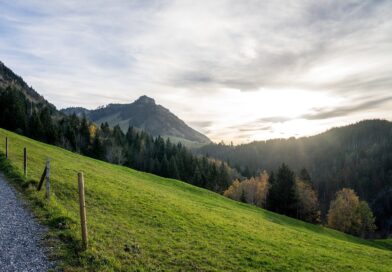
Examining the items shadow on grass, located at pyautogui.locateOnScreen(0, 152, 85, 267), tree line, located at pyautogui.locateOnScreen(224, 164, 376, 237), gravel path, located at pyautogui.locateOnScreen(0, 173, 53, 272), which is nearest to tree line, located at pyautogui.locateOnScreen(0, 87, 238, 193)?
tree line, located at pyautogui.locateOnScreen(224, 164, 376, 237)

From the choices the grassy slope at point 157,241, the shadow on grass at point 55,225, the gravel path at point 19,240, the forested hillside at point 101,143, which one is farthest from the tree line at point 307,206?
the gravel path at point 19,240

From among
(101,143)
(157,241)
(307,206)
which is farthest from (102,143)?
(157,241)

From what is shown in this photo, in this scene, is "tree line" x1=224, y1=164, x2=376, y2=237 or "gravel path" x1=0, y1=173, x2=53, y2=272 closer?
"gravel path" x1=0, y1=173, x2=53, y2=272

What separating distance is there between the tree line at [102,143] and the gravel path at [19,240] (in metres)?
87.5

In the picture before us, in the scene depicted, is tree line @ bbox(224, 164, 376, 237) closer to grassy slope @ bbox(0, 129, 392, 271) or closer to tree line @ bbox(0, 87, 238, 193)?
tree line @ bbox(0, 87, 238, 193)

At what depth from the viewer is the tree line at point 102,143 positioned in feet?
312

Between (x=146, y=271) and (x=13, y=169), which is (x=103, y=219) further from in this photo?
(x=13, y=169)

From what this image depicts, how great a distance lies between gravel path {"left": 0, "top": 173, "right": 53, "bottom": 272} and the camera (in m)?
10.9

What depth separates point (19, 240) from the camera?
42.7ft

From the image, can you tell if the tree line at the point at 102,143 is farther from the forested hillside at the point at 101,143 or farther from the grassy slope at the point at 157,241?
the grassy slope at the point at 157,241

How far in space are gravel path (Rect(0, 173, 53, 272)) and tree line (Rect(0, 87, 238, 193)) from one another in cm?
8747

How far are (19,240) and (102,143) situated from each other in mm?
110488

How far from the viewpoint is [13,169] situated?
2742 cm

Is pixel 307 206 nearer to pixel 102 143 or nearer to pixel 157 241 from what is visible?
pixel 102 143
